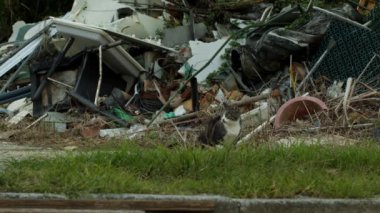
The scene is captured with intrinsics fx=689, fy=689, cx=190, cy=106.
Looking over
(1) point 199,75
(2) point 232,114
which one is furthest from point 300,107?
(1) point 199,75

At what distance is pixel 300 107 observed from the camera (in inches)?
344

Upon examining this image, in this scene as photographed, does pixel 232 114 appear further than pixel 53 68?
No

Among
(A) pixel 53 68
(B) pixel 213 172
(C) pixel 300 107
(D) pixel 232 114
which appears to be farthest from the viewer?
(A) pixel 53 68

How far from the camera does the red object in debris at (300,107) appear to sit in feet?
28.3

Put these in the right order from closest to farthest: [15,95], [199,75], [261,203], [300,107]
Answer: [261,203], [300,107], [199,75], [15,95]

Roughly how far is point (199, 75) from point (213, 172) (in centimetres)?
546

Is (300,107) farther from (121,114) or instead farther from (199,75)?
(121,114)

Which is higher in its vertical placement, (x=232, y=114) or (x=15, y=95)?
(x=232, y=114)

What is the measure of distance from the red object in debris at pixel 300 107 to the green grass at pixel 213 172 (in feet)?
7.85

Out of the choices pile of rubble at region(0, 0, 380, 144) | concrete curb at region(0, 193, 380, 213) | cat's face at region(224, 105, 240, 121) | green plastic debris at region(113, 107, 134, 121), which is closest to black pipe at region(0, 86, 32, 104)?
pile of rubble at region(0, 0, 380, 144)

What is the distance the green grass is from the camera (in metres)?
5.09

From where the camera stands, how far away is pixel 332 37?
966cm

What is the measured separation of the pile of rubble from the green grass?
6.51 feet

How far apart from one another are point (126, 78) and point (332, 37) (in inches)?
133
